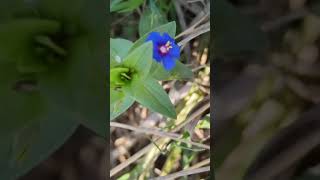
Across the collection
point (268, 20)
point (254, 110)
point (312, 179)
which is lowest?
point (312, 179)

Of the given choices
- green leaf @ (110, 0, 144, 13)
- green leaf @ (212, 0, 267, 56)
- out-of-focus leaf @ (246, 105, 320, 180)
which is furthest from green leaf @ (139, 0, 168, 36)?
out-of-focus leaf @ (246, 105, 320, 180)

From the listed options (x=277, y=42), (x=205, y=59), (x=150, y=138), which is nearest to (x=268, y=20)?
(x=277, y=42)

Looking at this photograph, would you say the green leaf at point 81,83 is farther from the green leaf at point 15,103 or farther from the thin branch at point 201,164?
the thin branch at point 201,164

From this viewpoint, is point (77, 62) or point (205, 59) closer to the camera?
point (77, 62)

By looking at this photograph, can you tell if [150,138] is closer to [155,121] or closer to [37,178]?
[155,121]

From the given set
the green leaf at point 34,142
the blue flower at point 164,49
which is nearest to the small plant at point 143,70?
the blue flower at point 164,49

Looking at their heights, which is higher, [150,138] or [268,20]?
[268,20]

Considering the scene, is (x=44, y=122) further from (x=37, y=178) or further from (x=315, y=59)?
(x=315, y=59)
